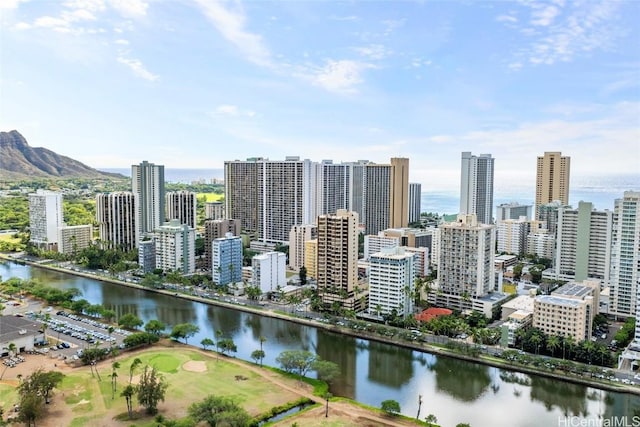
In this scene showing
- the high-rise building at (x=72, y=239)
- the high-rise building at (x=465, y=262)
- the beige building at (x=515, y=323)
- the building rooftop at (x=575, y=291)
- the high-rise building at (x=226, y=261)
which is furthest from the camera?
the high-rise building at (x=72, y=239)

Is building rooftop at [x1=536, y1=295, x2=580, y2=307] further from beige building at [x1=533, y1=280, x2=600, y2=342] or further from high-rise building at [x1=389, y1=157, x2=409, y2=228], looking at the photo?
high-rise building at [x1=389, y1=157, x2=409, y2=228]

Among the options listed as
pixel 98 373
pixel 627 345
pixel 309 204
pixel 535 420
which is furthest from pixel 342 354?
pixel 309 204

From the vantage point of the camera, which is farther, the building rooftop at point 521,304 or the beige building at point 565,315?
the building rooftop at point 521,304

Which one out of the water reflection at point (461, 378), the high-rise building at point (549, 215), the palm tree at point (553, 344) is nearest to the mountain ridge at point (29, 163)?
the high-rise building at point (549, 215)

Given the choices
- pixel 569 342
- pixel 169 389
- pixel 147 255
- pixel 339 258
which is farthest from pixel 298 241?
pixel 169 389

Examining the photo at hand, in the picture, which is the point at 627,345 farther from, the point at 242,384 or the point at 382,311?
the point at 242,384

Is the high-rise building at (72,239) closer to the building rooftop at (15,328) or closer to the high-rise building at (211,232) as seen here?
the high-rise building at (211,232)

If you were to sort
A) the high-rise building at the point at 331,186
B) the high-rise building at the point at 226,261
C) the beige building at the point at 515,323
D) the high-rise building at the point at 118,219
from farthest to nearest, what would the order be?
the high-rise building at the point at 331,186 → the high-rise building at the point at 118,219 → the high-rise building at the point at 226,261 → the beige building at the point at 515,323
